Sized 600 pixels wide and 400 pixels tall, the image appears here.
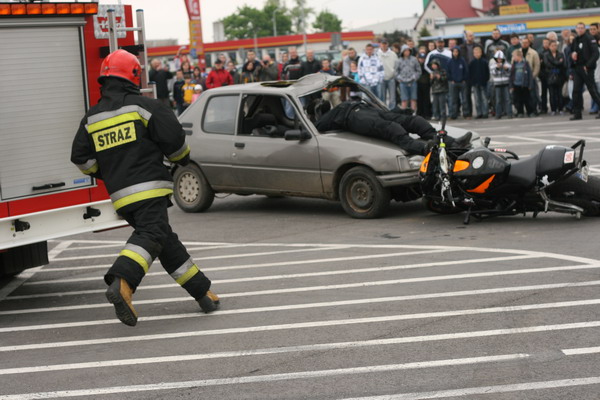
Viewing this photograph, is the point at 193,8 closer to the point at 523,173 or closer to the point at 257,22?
the point at 523,173

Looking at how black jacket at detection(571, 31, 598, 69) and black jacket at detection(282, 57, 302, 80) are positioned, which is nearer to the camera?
black jacket at detection(571, 31, 598, 69)

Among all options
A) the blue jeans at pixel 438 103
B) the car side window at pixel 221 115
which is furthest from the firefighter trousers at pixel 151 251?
the blue jeans at pixel 438 103

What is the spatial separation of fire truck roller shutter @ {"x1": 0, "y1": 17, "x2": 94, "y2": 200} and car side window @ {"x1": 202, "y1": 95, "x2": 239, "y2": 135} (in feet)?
13.7

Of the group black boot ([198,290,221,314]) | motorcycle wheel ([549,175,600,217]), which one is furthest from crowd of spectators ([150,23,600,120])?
black boot ([198,290,221,314])

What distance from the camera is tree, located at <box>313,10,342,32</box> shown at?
17200 centimetres

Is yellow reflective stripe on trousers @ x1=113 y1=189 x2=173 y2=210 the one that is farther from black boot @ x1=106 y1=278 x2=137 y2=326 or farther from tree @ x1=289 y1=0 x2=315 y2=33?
tree @ x1=289 y1=0 x2=315 y2=33

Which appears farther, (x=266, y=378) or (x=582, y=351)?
(x=582, y=351)

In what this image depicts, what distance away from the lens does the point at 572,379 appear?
17.4 ft

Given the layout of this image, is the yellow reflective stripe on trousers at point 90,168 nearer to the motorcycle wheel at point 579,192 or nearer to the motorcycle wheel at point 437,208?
the motorcycle wheel at point 437,208

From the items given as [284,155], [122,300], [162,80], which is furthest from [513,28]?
[122,300]

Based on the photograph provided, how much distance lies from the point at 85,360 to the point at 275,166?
231 inches

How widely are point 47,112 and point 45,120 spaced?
69 mm

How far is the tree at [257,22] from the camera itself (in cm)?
16162

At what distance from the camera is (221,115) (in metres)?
12.5
